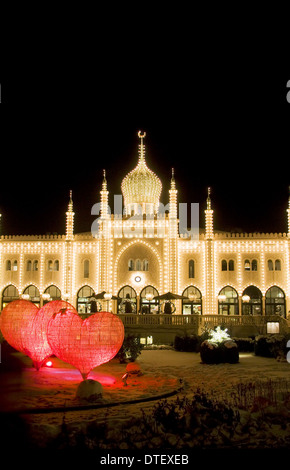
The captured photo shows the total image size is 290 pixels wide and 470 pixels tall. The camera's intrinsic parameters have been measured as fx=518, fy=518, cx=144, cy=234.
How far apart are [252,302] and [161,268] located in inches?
323

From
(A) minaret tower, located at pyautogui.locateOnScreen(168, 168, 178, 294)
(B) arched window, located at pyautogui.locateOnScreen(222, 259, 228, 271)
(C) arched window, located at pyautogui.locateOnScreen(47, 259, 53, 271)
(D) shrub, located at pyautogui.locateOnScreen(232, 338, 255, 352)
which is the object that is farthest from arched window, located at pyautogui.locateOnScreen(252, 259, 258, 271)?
(C) arched window, located at pyautogui.locateOnScreen(47, 259, 53, 271)

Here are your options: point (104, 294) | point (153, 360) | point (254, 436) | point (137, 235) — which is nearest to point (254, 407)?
point (254, 436)

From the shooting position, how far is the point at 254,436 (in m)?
10.6

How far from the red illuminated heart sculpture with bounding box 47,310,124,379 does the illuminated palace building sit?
84.5 ft

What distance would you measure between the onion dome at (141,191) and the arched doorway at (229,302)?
31.2ft

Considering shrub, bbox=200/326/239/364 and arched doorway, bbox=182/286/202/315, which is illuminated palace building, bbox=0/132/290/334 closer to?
arched doorway, bbox=182/286/202/315

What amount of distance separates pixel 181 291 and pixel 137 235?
6.06 meters

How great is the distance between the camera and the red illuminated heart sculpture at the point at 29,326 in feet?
63.8

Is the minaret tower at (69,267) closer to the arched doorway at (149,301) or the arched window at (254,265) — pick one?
the arched doorway at (149,301)

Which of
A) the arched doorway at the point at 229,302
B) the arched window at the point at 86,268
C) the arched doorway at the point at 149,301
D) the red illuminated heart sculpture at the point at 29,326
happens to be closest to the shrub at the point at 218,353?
the red illuminated heart sculpture at the point at 29,326

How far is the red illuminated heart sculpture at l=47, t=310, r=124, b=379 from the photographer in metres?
16.2

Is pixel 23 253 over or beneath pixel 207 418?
over

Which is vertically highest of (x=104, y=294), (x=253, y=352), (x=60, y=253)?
(x=60, y=253)
